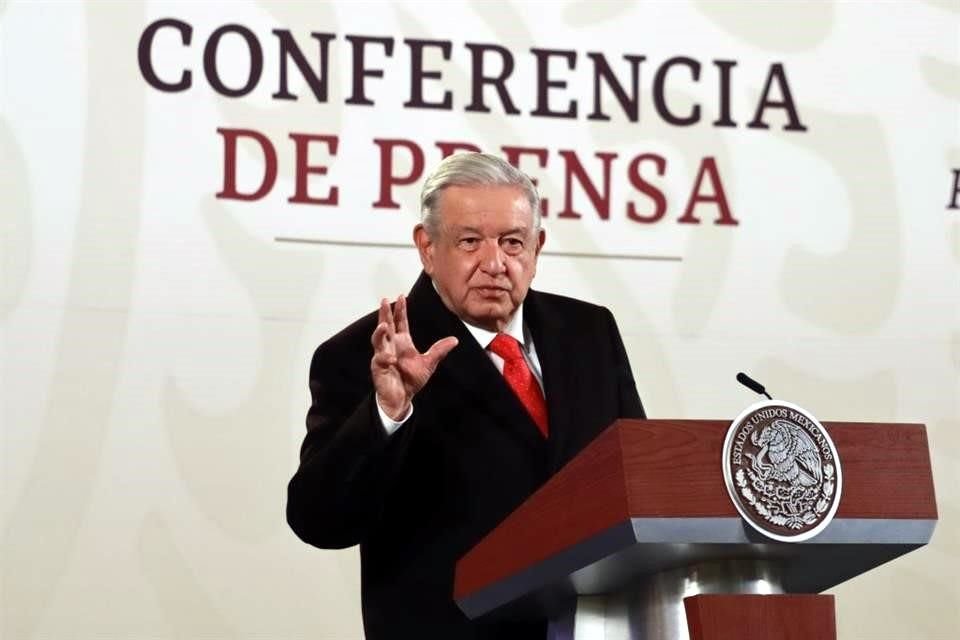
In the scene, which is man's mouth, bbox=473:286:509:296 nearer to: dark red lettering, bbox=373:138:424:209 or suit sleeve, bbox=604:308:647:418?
suit sleeve, bbox=604:308:647:418

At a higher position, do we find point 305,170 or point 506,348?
point 305,170

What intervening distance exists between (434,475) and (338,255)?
56.4 inches

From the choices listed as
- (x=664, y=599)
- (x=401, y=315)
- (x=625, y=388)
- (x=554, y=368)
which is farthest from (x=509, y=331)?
(x=664, y=599)

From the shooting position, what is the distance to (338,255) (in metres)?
3.73

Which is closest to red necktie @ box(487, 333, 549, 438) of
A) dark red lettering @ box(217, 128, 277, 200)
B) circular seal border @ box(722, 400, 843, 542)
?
circular seal border @ box(722, 400, 843, 542)

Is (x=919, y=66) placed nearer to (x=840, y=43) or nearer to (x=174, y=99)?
(x=840, y=43)

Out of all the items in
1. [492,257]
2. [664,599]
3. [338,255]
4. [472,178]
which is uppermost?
[338,255]

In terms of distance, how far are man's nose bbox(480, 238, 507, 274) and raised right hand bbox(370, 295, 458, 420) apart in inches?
15.5

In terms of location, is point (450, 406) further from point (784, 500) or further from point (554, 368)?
point (784, 500)

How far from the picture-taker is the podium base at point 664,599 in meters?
1.66

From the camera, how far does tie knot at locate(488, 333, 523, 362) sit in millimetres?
2518

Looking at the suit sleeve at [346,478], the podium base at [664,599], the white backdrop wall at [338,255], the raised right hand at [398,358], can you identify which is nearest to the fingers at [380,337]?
the raised right hand at [398,358]

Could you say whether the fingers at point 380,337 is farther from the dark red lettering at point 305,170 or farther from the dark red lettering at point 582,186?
the dark red lettering at point 582,186

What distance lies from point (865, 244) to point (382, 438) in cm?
221
